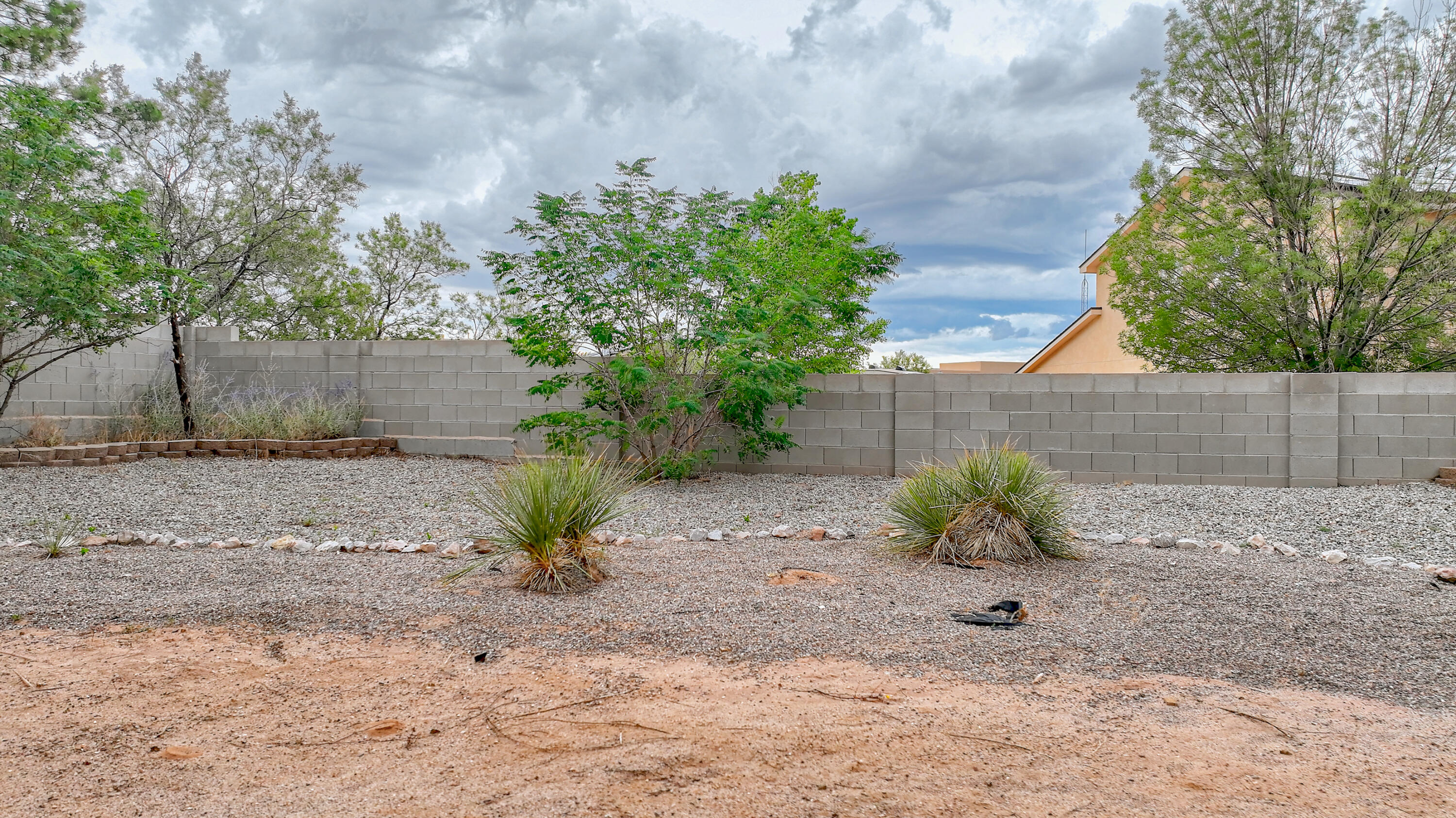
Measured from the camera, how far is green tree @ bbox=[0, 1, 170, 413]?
7.95 metres

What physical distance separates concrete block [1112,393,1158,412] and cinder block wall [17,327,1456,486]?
12 mm

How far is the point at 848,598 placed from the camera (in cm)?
405

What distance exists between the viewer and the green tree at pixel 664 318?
26.1 ft

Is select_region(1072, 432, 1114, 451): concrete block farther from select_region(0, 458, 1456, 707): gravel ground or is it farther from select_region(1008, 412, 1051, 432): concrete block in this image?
select_region(0, 458, 1456, 707): gravel ground

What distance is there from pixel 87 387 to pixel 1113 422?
478 inches

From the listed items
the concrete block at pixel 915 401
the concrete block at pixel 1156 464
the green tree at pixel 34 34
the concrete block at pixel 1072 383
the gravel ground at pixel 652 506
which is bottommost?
the gravel ground at pixel 652 506

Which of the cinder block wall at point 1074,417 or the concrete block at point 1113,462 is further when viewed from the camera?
the concrete block at point 1113,462

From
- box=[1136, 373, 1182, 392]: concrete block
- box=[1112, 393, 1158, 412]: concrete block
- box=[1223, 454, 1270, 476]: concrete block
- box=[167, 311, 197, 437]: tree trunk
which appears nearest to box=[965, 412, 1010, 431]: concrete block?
box=[1112, 393, 1158, 412]: concrete block

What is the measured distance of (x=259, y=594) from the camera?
13.4ft

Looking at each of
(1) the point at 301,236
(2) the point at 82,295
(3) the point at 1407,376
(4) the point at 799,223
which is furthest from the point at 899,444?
(1) the point at 301,236

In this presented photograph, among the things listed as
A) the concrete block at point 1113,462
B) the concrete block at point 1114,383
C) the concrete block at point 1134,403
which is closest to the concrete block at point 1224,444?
the concrete block at point 1134,403

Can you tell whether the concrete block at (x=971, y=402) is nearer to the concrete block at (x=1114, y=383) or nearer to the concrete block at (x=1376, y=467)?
the concrete block at (x=1114, y=383)

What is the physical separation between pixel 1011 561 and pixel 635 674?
2690mm

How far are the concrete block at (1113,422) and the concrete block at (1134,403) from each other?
0.05 meters
